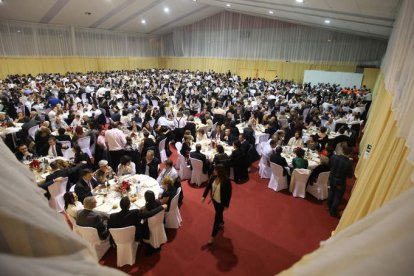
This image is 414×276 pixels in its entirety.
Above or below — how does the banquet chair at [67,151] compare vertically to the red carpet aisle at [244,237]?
above

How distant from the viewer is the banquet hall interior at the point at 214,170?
720 millimetres

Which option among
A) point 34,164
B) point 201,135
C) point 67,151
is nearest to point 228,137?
point 201,135

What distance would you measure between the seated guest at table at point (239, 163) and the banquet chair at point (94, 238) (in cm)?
402

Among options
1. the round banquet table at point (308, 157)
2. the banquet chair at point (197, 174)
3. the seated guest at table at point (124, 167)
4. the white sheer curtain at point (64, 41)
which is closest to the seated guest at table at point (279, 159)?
the round banquet table at point (308, 157)

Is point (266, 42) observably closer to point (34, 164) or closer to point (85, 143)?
point (85, 143)

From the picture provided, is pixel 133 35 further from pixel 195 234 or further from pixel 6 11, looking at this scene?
pixel 195 234

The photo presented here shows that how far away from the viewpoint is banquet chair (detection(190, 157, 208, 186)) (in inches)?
282

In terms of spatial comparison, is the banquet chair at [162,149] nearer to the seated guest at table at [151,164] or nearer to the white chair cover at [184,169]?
the white chair cover at [184,169]

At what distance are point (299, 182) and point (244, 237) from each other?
2.45 metres

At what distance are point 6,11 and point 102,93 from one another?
1267 centimetres

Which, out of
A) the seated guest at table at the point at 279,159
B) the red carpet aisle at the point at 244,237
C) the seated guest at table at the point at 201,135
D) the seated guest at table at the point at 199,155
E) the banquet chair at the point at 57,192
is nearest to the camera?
the red carpet aisle at the point at 244,237

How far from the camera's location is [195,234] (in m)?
5.50

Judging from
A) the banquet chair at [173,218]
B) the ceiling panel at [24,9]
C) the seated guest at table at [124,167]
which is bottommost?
the banquet chair at [173,218]

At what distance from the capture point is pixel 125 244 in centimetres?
454
